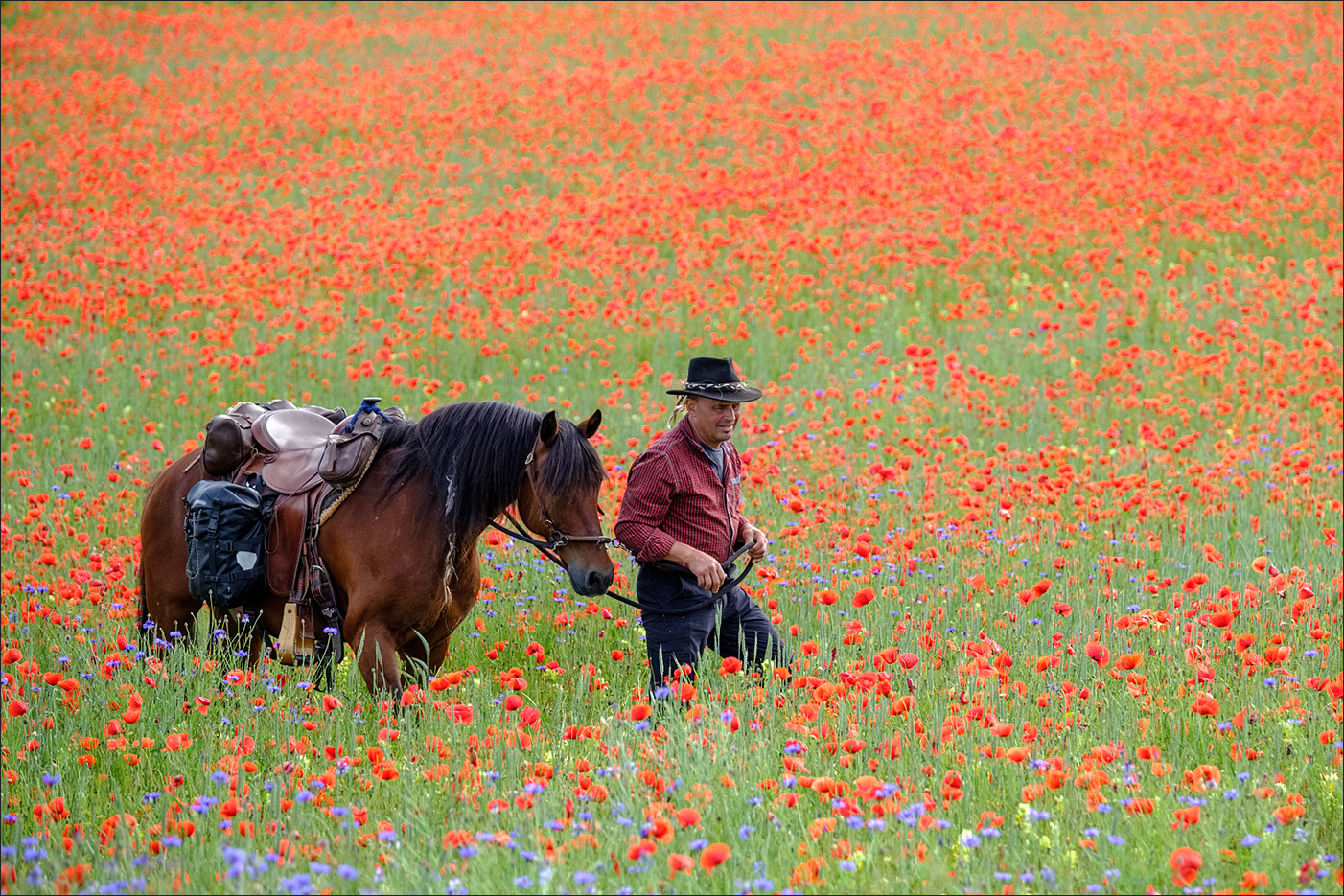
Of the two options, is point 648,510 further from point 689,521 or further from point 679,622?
point 679,622

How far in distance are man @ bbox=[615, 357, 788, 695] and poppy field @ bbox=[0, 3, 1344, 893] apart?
1.10ft

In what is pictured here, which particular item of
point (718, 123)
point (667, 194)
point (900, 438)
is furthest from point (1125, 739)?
point (718, 123)

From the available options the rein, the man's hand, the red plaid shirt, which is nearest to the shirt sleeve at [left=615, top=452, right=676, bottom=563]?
the red plaid shirt

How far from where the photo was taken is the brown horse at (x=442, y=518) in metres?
4.86

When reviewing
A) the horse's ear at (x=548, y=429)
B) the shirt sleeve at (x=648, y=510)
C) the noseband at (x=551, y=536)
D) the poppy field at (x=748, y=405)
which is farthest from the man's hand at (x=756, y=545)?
the horse's ear at (x=548, y=429)

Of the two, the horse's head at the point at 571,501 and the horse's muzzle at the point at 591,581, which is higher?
the horse's head at the point at 571,501

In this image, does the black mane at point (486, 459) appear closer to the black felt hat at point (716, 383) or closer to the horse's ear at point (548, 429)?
the horse's ear at point (548, 429)

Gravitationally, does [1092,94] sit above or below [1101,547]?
above

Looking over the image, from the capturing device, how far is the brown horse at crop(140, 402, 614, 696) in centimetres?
486

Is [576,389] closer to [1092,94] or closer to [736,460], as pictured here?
[736,460]

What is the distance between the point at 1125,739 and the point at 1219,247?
11.5 meters

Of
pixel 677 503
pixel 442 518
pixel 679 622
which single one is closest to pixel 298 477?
pixel 442 518

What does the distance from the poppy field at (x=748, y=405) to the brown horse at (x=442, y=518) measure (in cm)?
31

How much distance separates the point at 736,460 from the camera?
5453 mm
